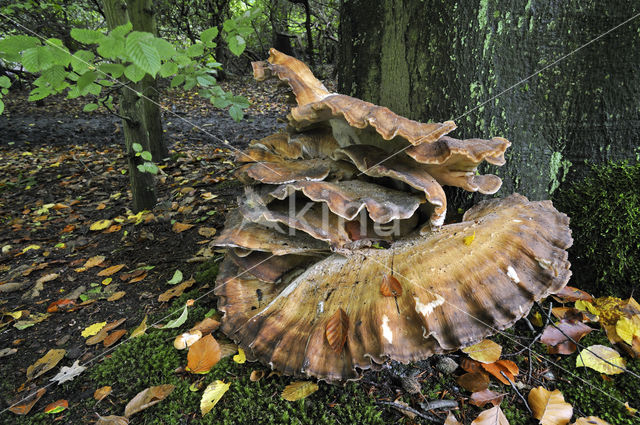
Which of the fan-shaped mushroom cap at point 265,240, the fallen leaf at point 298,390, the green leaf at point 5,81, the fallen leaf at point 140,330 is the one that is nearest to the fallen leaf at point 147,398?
the fallen leaf at point 140,330

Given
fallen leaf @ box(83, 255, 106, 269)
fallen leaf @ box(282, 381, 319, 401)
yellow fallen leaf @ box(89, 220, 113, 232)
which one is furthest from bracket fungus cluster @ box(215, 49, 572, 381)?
yellow fallen leaf @ box(89, 220, 113, 232)

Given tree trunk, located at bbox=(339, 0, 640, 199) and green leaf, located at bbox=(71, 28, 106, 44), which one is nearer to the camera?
tree trunk, located at bbox=(339, 0, 640, 199)

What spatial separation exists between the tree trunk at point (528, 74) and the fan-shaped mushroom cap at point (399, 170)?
78 cm

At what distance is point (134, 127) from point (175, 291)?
2593 millimetres

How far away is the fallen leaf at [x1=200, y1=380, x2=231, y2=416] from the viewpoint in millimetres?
1628

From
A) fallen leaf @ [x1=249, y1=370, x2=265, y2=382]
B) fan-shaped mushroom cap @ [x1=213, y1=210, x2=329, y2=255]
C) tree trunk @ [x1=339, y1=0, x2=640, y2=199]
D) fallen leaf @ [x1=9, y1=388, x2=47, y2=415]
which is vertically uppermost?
tree trunk @ [x1=339, y1=0, x2=640, y2=199]

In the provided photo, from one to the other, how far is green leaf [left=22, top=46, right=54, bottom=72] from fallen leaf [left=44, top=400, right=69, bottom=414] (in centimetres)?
189

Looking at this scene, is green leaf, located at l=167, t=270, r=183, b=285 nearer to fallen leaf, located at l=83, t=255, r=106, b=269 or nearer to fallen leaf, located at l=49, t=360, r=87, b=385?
fallen leaf, located at l=49, t=360, r=87, b=385

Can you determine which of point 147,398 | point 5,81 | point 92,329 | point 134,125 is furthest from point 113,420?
point 134,125

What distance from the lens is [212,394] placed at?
1.68 m

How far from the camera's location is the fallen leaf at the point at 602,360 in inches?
66.9

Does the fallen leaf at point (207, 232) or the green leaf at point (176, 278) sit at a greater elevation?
the fallen leaf at point (207, 232)

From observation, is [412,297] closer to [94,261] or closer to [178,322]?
[178,322]

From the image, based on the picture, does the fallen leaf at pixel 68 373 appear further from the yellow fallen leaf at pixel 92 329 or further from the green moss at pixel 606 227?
the green moss at pixel 606 227
